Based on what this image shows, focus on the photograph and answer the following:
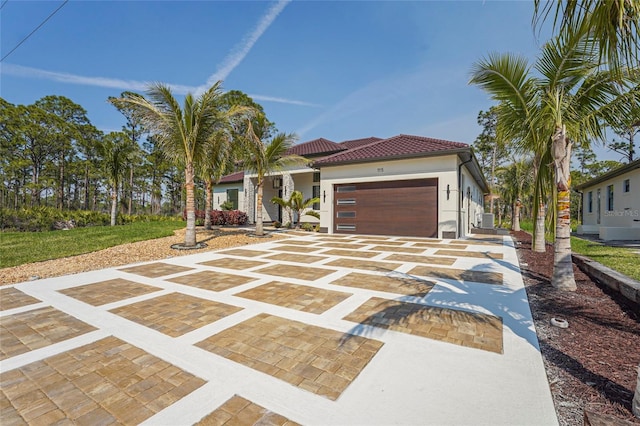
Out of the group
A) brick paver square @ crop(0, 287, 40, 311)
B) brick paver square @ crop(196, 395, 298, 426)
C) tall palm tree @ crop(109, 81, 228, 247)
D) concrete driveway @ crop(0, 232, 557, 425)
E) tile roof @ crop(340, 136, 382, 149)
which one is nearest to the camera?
brick paver square @ crop(196, 395, 298, 426)

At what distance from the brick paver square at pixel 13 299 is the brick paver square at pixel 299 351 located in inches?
134

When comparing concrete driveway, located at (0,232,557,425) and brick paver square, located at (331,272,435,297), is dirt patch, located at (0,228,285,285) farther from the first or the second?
brick paver square, located at (331,272,435,297)

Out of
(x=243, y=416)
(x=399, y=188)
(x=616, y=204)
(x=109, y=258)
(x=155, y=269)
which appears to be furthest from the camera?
(x=616, y=204)

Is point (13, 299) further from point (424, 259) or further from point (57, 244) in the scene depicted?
point (424, 259)

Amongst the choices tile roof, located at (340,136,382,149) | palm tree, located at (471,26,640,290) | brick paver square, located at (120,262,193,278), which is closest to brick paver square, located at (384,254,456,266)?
palm tree, located at (471,26,640,290)

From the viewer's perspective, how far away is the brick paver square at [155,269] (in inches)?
233

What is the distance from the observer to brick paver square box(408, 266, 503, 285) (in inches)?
210

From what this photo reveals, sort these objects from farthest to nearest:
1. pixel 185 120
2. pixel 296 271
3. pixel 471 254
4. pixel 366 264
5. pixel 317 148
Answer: pixel 317 148, pixel 185 120, pixel 471 254, pixel 366 264, pixel 296 271

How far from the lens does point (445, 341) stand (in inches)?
112

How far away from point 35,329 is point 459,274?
265 inches

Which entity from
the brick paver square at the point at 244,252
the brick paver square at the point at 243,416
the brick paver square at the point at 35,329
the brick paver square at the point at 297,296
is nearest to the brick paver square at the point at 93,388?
the brick paver square at the point at 243,416

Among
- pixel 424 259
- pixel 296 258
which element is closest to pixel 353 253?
pixel 296 258

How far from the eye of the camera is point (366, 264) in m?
6.75

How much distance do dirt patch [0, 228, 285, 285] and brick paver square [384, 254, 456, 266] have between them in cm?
584
